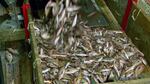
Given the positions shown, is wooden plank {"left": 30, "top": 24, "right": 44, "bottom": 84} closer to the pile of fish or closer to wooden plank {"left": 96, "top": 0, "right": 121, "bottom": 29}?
the pile of fish

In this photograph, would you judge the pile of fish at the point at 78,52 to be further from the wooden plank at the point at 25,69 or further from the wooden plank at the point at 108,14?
the wooden plank at the point at 25,69

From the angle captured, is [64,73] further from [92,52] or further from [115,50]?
[115,50]

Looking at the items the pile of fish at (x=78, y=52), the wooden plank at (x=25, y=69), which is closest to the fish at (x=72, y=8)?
the pile of fish at (x=78, y=52)

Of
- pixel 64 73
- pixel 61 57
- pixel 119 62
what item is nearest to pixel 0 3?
pixel 61 57

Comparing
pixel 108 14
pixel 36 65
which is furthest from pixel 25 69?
pixel 108 14

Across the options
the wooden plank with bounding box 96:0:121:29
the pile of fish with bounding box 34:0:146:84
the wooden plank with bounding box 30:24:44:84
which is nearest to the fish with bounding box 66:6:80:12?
the pile of fish with bounding box 34:0:146:84

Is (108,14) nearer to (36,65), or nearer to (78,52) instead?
(78,52)
